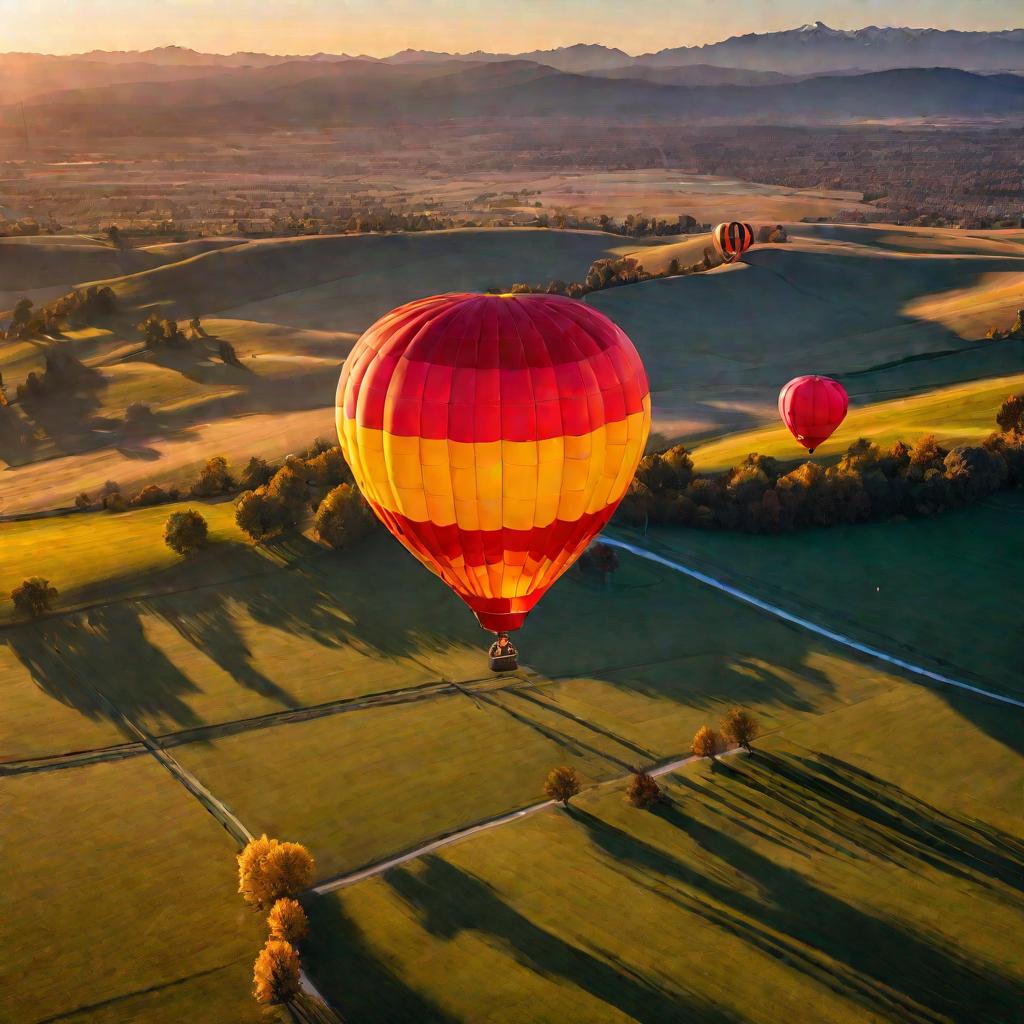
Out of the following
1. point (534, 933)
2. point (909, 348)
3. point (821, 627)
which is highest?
point (909, 348)

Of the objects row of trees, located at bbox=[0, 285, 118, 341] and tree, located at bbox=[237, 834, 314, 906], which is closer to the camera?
tree, located at bbox=[237, 834, 314, 906]

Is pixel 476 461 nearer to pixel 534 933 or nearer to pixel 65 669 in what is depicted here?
pixel 534 933

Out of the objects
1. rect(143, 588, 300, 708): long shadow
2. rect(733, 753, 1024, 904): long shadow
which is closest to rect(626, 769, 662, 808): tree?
rect(733, 753, 1024, 904): long shadow

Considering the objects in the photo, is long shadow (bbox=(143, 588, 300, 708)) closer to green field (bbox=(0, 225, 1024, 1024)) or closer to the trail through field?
green field (bbox=(0, 225, 1024, 1024))

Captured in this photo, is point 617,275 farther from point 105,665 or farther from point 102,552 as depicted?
point 105,665

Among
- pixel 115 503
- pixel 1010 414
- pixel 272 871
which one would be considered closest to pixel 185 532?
pixel 115 503

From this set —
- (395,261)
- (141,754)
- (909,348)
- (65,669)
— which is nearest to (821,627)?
(141,754)

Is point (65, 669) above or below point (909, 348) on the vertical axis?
below
